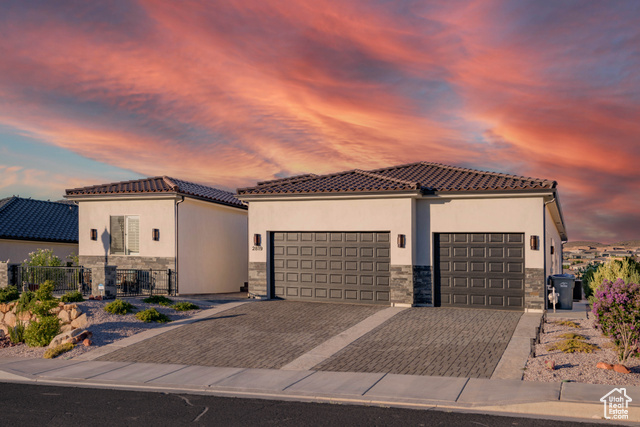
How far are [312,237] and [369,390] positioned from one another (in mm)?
11438

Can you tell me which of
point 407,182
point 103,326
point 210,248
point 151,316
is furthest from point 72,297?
point 407,182

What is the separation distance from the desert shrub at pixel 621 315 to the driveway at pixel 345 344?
2393mm

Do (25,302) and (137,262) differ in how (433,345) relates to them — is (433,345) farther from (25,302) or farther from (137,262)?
(137,262)

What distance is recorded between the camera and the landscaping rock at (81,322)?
1633cm

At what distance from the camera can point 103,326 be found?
16.2 metres

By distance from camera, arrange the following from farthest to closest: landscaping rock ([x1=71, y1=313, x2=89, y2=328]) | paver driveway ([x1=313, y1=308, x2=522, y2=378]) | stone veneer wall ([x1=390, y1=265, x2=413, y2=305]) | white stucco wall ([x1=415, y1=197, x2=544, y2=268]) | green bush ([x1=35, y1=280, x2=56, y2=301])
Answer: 1. stone veneer wall ([x1=390, y1=265, x2=413, y2=305])
2. white stucco wall ([x1=415, y1=197, x2=544, y2=268])
3. green bush ([x1=35, y1=280, x2=56, y2=301])
4. landscaping rock ([x1=71, y1=313, x2=89, y2=328])
5. paver driveway ([x1=313, y1=308, x2=522, y2=378])

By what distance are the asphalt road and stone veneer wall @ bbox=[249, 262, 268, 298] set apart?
37.6ft

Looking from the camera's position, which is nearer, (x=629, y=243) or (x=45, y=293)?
(x=45, y=293)

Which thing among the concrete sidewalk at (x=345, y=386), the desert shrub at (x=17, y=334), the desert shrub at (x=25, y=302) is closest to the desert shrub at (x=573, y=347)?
the concrete sidewalk at (x=345, y=386)

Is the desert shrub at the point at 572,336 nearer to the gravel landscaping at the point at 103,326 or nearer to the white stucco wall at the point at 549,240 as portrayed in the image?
the white stucco wall at the point at 549,240

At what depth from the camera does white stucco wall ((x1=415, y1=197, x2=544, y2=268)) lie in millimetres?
18500

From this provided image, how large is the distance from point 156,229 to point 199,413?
1560 centimetres

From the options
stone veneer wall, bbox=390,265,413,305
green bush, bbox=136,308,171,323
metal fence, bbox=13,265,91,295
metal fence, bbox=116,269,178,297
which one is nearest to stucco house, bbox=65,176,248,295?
metal fence, bbox=116,269,178,297

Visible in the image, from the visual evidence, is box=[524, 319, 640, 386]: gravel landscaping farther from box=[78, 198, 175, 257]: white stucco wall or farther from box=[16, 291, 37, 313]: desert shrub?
box=[78, 198, 175, 257]: white stucco wall
